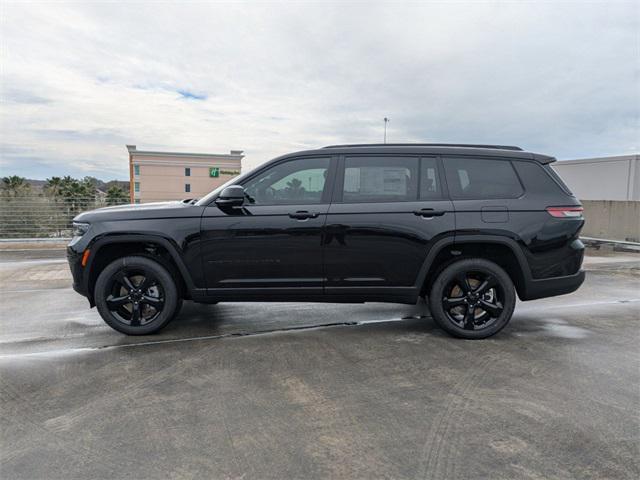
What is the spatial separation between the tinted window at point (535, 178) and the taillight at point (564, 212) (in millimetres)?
192

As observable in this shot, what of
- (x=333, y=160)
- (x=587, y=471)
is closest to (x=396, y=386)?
(x=587, y=471)

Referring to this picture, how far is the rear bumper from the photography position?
446 cm

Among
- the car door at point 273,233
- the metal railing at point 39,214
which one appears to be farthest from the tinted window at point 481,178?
the metal railing at point 39,214

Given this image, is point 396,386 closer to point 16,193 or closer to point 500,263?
point 500,263

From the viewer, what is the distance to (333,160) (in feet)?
14.8

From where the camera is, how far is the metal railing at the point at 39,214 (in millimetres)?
13930

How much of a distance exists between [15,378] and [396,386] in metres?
2.97

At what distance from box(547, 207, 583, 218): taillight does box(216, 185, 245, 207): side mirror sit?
2.96m

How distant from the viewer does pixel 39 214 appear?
46.1 feet

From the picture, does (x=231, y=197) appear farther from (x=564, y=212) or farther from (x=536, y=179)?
(x=564, y=212)

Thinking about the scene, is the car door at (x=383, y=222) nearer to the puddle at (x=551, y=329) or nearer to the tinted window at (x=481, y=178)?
the tinted window at (x=481, y=178)

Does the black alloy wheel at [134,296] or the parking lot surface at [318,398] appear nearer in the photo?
the parking lot surface at [318,398]

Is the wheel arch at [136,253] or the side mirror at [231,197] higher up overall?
the side mirror at [231,197]

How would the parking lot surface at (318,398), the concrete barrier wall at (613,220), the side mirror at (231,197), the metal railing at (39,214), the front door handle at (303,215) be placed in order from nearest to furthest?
the parking lot surface at (318,398)
the side mirror at (231,197)
the front door handle at (303,215)
the concrete barrier wall at (613,220)
the metal railing at (39,214)
